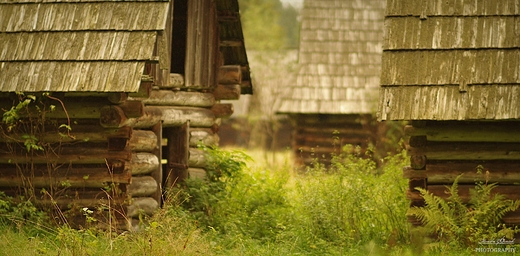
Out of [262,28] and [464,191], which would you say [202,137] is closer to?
[464,191]

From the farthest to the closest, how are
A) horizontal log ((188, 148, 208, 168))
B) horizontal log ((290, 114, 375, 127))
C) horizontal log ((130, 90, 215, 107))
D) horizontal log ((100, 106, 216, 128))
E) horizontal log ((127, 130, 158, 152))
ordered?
horizontal log ((290, 114, 375, 127)), horizontal log ((188, 148, 208, 168)), horizontal log ((130, 90, 215, 107)), horizontal log ((127, 130, 158, 152)), horizontal log ((100, 106, 216, 128))

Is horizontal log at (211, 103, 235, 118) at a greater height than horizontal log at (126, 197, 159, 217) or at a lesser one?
greater

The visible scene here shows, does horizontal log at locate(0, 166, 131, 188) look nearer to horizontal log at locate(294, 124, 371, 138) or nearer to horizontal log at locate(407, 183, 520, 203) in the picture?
horizontal log at locate(407, 183, 520, 203)

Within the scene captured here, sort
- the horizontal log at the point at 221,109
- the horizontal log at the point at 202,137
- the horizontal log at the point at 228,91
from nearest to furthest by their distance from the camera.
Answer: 1. the horizontal log at the point at 202,137
2. the horizontal log at the point at 228,91
3. the horizontal log at the point at 221,109

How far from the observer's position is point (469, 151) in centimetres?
982

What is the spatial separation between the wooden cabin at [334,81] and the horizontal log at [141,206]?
906cm

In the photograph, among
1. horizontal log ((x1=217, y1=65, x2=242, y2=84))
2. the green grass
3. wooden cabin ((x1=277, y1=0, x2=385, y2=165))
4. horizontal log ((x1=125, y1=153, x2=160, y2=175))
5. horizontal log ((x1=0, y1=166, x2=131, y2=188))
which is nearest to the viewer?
the green grass

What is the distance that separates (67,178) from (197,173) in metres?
3.08

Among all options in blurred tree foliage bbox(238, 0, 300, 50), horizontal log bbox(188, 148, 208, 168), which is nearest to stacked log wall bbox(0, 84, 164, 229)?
horizontal log bbox(188, 148, 208, 168)

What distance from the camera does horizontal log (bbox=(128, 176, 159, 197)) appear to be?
10656 mm

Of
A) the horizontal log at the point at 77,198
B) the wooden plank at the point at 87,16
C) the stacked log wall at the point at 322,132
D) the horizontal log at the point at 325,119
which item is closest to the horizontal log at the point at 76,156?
the horizontal log at the point at 77,198

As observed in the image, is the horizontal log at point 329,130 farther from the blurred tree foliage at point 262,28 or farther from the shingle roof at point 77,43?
the shingle roof at point 77,43

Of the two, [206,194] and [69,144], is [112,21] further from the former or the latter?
[206,194]

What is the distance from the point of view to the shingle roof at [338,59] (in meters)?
20.3
